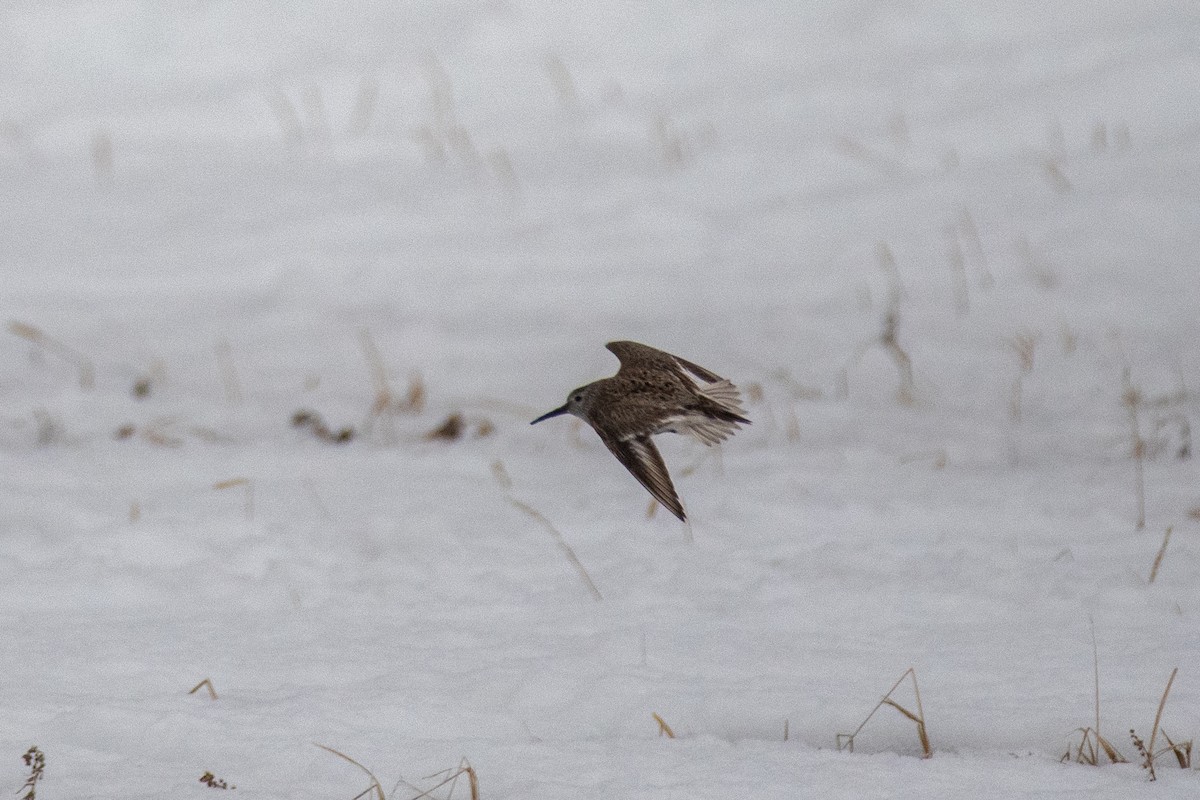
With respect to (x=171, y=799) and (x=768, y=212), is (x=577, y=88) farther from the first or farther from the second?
(x=171, y=799)

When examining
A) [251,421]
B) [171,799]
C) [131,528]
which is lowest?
[171,799]

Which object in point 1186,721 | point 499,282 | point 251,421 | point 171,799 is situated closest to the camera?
point 171,799

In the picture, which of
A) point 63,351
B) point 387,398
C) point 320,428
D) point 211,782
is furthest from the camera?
point 63,351

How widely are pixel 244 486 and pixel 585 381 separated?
59.6 inches

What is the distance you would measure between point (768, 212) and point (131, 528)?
3812mm

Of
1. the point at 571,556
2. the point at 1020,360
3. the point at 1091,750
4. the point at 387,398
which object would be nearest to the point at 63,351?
the point at 387,398

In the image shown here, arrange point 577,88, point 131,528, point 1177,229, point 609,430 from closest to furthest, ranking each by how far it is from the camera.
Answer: point 609,430 → point 131,528 → point 1177,229 → point 577,88

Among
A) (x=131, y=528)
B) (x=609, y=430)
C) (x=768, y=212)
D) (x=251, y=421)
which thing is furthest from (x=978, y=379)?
(x=609, y=430)

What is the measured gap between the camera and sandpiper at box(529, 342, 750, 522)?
193cm

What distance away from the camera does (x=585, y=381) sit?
532 cm

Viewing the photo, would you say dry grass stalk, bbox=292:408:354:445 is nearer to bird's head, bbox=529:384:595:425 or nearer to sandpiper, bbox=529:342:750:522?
bird's head, bbox=529:384:595:425

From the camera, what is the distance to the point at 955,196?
6.52 metres

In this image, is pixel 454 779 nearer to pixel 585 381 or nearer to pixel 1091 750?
pixel 1091 750

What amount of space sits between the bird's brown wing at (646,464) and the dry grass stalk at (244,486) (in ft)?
7.60
